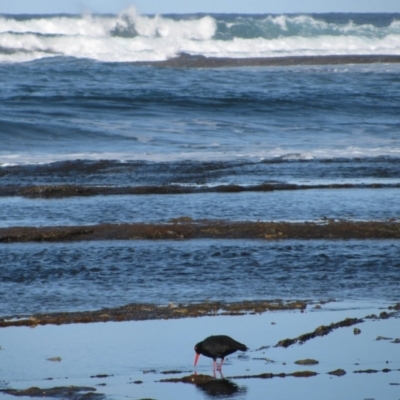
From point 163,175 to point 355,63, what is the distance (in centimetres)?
2887

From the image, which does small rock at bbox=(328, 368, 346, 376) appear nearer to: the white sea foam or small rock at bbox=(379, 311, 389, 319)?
small rock at bbox=(379, 311, 389, 319)

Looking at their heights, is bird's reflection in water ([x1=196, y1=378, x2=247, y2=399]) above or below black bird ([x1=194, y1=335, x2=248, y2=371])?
below

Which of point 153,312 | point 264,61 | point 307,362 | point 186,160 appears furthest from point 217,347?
point 264,61

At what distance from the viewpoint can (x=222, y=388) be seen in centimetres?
529

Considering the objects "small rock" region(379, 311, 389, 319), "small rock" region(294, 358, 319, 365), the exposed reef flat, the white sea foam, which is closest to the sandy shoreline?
the white sea foam

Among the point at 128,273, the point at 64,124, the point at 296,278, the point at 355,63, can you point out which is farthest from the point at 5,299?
the point at 355,63

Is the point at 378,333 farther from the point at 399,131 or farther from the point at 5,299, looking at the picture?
the point at 399,131

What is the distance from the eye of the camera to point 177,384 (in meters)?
5.38

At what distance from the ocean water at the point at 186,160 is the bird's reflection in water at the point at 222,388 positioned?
1.93 metres

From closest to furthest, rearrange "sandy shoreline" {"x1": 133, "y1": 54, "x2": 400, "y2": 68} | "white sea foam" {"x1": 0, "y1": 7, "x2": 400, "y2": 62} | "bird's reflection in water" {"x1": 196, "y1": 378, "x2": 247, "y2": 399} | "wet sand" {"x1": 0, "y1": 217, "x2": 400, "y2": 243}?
"bird's reflection in water" {"x1": 196, "y1": 378, "x2": 247, "y2": 399} → "wet sand" {"x1": 0, "y1": 217, "x2": 400, "y2": 243} → "sandy shoreline" {"x1": 133, "y1": 54, "x2": 400, "y2": 68} → "white sea foam" {"x1": 0, "y1": 7, "x2": 400, "y2": 62}

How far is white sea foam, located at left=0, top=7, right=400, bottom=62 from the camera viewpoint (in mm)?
41469

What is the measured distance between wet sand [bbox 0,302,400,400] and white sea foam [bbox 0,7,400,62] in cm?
3324

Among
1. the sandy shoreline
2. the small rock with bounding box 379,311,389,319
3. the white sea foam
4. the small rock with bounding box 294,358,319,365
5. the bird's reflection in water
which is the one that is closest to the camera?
the bird's reflection in water

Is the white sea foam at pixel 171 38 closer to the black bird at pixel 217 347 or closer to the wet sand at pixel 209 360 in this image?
the wet sand at pixel 209 360
